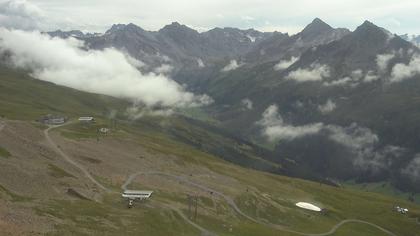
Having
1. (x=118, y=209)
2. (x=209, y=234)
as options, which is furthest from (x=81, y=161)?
(x=209, y=234)

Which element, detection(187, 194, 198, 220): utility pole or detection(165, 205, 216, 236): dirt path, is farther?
detection(187, 194, 198, 220): utility pole

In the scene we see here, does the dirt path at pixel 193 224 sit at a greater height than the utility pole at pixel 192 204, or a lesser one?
lesser

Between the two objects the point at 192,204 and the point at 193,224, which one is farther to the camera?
the point at 192,204

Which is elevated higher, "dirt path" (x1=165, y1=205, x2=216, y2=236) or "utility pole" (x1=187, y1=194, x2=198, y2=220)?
"utility pole" (x1=187, y1=194, x2=198, y2=220)

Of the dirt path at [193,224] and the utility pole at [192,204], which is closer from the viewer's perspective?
the dirt path at [193,224]

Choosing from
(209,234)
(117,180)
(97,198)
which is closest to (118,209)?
(97,198)

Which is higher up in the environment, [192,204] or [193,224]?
[192,204]

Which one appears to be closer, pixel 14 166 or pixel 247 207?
pixel 14 166

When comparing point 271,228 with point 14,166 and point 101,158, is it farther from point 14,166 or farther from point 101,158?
point 14,166

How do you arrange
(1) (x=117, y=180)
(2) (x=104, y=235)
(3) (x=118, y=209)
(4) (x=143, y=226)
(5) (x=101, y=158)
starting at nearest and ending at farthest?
(2) (x=104, y=235), (4) (x=143, y=226), (3) (x=118, y=209), (1) (x=117, y=180), (5) (x=101, y=158)

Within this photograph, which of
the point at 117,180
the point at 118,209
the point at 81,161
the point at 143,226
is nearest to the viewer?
the point at 143,226
